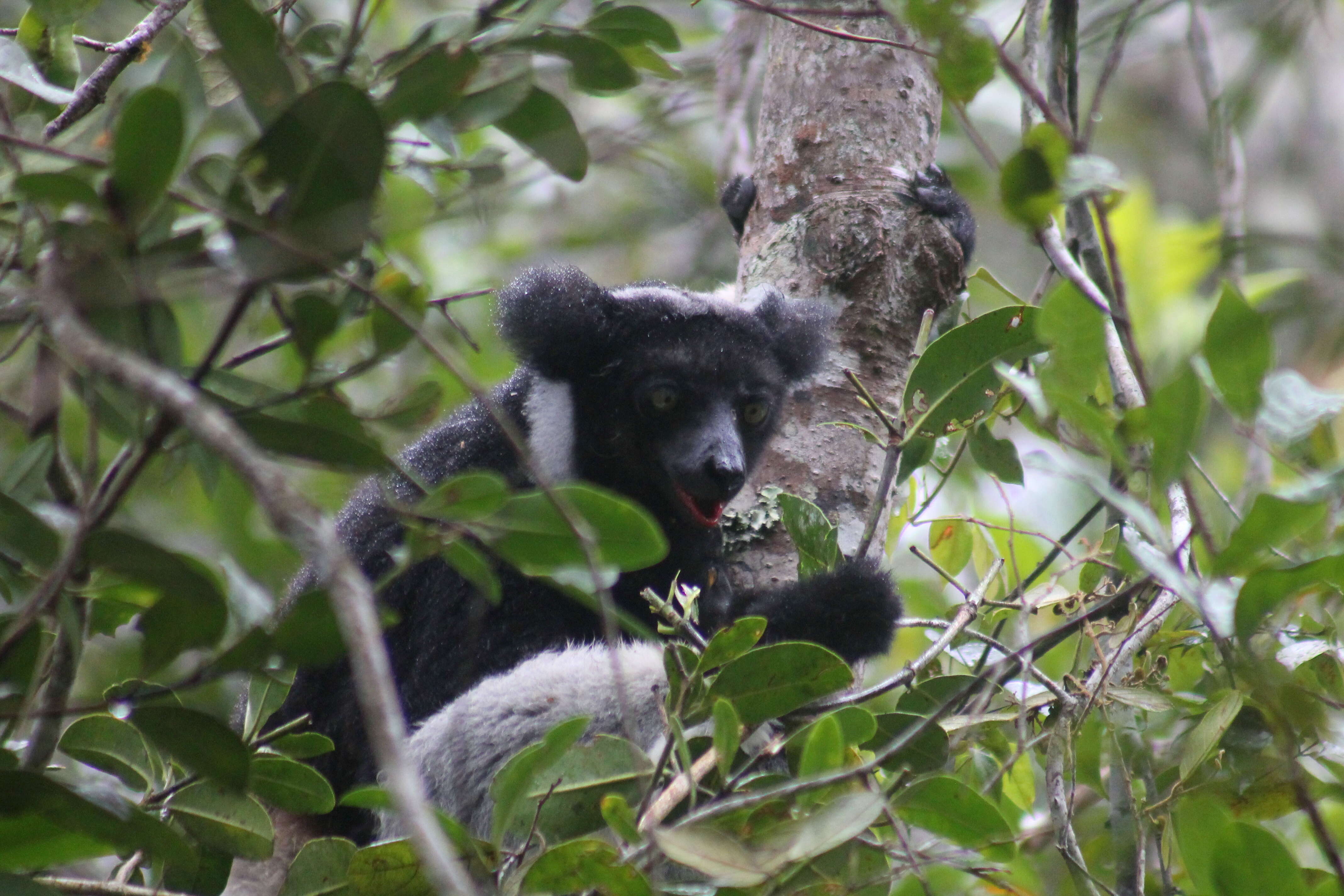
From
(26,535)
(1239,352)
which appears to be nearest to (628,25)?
(1239,352)

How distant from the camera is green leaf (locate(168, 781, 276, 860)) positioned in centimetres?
196

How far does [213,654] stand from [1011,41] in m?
5.31

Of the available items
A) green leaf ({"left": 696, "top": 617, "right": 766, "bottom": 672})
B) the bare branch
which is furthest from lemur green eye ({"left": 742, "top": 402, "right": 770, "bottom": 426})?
the bare branch

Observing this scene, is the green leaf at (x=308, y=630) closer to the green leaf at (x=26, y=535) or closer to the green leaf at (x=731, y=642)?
the green leaf at (x=26, y=535)

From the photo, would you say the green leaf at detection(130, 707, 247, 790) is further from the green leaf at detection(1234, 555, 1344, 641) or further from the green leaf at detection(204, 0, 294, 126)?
the green leaf at detection(1234, 555, 1344, 641)

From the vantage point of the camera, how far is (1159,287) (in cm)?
427

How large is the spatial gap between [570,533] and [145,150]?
73 cm

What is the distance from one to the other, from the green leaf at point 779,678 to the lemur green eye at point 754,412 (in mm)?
1908

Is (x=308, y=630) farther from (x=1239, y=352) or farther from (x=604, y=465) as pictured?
(x=604, y=465)

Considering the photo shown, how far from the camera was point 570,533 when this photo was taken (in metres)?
1.56

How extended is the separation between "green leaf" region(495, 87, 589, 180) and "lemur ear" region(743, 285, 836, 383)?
1.41 m

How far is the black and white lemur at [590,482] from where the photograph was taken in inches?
119

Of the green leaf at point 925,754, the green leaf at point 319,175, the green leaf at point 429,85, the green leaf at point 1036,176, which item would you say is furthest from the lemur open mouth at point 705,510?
the green leaf at point 319,175

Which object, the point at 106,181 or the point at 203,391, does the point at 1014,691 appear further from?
the point at 106,181
